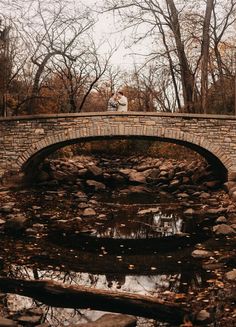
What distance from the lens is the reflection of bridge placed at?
42.8ft

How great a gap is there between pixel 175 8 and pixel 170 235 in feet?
37.3

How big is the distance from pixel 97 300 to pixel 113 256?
6.70ft

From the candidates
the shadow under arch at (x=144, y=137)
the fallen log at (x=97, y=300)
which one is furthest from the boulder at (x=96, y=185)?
the fallen log at (x=97, y=300)

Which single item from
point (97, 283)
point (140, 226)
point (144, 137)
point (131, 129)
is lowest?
point (140, 226)

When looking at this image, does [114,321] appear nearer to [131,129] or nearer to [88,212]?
[88,212]

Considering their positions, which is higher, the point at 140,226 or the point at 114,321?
the point at 114,321

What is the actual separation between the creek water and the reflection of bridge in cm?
300

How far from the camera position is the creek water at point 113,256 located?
18.1ft

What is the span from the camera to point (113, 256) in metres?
7.07

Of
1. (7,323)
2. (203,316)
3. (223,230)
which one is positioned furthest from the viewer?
(223,230)

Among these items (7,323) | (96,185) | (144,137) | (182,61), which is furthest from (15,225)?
(182,61)

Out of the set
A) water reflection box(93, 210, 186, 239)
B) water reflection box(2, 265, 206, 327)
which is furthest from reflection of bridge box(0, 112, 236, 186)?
water reflection box(2, 265, 206, 327)

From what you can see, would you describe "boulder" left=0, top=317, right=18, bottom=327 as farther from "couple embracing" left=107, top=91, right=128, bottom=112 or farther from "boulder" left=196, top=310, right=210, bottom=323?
"couple embracing" left=107, top=91, right=128, bottom=112

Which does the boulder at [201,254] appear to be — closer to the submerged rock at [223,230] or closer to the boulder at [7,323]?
the submerged rock at [223,230]
